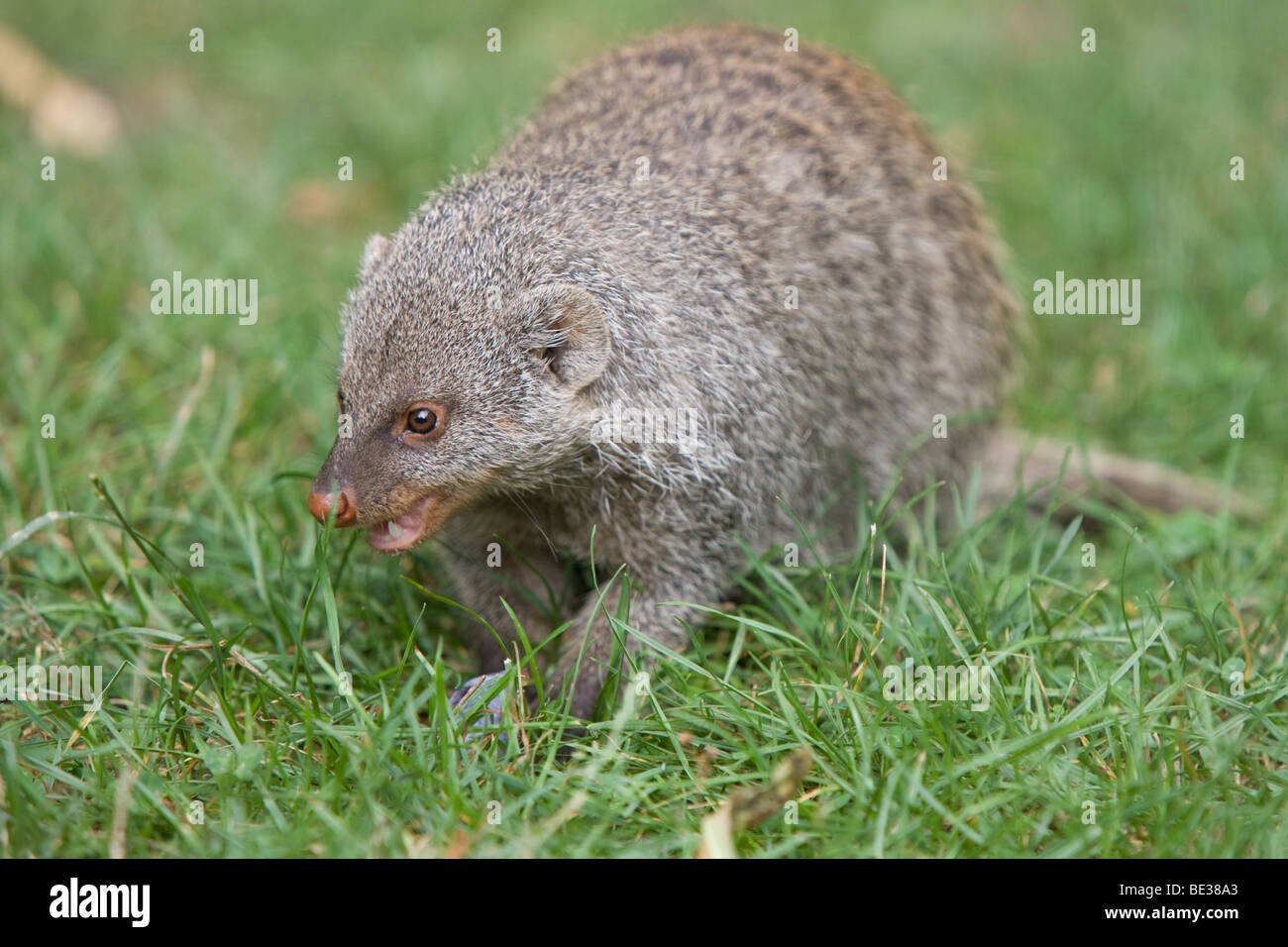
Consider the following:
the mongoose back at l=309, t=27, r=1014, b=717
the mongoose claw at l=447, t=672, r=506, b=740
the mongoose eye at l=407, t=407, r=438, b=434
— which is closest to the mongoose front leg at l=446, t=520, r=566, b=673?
the mongoose back at l=309, t=27, r=1014, b=717

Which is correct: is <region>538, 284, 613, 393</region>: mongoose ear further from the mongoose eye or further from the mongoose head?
the mongoose eye

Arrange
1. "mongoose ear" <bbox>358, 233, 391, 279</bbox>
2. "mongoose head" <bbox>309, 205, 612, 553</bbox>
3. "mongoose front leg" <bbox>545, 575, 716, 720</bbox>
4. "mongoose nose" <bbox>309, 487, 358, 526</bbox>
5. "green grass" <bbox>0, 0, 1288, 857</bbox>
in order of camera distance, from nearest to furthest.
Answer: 1. "green grass" <bbox>0, 0, 1288, 857</bbox>
2. "mongoose nose" <bbox>309, 487, 358, 526</bbox>
3. "mongoose head" <bbox>309, 205, 612, 553</bbox>
4. "mongoose front leg" <bbox>545, 575, 716, 720</bbox>
5. "mongoose ear" <bbox>358, 233, 391, 279</bbox>

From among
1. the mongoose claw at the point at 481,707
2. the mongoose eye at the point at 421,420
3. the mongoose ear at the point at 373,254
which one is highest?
the mongoose ear at the point at 373,254

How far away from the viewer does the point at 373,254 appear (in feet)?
14.0

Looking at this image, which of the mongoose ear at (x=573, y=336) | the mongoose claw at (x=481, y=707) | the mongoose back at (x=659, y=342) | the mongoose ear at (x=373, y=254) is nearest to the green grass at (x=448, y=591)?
the mongoose claw at (x=481, y=707)

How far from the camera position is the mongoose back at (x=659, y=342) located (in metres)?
3.86

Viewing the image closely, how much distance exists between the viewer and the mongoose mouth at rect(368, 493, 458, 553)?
3.87 meters

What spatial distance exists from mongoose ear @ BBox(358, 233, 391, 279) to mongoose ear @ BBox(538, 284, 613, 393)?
0.74 m

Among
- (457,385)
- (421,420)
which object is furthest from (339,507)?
(457,385)

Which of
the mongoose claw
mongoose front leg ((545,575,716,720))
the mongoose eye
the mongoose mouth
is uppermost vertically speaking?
the mongoose eye

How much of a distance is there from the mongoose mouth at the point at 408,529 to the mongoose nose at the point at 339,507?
0.15 meters

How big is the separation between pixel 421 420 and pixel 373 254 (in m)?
0.80

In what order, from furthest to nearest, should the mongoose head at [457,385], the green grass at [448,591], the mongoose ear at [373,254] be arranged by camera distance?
1. the mongoose ear at [373,254]
2. the mongoose head at [457,385]
3. the green grass at [448,591]

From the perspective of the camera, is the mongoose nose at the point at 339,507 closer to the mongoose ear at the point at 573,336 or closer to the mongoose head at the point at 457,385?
the mongoose head at the point at 457,385
